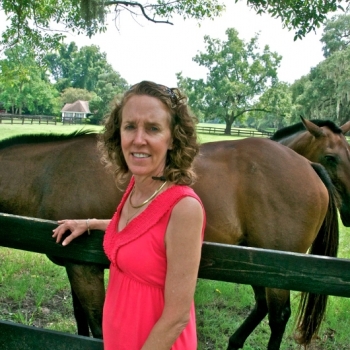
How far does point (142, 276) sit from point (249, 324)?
2687mm

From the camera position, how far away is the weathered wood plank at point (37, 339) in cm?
184

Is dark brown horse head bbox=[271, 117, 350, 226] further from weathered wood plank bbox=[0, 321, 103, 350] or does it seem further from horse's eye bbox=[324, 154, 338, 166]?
weathered wood plank bbox=[0, 321, 103, 350]

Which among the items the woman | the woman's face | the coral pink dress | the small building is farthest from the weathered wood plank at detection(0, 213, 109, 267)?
the small building

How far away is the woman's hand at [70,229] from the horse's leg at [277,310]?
214 cm

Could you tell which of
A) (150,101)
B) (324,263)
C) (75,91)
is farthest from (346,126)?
(75,91)

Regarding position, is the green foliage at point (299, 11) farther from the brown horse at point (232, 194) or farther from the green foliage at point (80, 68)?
the green foliage at point (80, 68)

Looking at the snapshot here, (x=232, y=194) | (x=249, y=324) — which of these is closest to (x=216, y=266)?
(x=232, y=194)

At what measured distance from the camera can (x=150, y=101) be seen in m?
1.34

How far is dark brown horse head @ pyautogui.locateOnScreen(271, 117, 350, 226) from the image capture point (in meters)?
4.32

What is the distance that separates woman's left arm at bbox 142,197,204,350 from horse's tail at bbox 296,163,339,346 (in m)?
2.50

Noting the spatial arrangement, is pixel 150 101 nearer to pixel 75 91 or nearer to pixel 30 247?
pixel 30 247

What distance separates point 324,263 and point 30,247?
1.34 m

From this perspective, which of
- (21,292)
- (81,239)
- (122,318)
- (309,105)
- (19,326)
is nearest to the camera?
(122,318)

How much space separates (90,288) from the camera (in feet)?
9.04
